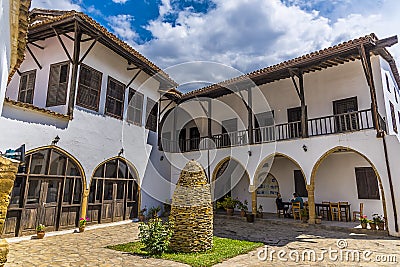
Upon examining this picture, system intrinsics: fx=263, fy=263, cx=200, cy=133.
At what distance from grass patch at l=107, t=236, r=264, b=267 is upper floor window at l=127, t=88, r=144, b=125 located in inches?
264

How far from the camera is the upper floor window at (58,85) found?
10.1 metres

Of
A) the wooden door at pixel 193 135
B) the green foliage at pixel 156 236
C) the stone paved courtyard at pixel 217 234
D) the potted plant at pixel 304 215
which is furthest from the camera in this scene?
the wooden door at pixel 193 135

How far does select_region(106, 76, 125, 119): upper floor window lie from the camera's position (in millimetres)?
11750

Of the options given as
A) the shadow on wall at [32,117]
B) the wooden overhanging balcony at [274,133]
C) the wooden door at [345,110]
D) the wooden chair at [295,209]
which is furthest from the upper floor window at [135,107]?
the wooden door at [345,110]

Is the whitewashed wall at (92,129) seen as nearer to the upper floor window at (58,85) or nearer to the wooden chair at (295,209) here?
the upper floor window at (58,85)

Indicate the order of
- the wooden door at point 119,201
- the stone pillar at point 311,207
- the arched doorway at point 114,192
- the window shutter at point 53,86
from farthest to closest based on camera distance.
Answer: the wooden door at point 119,201
the stone pillar at point 311,207
the arched doorway at point 114,192
the window shutter at point 53,86

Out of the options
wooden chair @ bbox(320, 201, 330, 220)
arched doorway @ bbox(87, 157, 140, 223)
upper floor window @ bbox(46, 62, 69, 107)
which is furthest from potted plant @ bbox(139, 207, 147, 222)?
wooden chair @ bbox(320, 201, 330, 220)

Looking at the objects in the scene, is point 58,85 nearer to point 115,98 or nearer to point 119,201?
point 115,98

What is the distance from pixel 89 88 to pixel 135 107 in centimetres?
284

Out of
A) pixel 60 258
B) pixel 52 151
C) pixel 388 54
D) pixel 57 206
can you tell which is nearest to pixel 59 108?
pixel 52 151

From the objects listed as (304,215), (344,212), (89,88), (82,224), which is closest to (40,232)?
(82,224)

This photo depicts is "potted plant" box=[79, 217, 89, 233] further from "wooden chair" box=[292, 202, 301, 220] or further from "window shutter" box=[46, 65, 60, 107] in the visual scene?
"wooden chair" box=[292, 202, 301, 220]

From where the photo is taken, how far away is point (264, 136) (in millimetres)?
13727

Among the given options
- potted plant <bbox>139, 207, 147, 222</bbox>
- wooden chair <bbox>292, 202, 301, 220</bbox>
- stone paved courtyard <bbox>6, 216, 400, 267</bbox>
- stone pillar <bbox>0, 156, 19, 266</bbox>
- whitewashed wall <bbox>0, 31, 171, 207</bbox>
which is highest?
whitewashed wall <bbox>0, 31, 171, 207</bbox>
